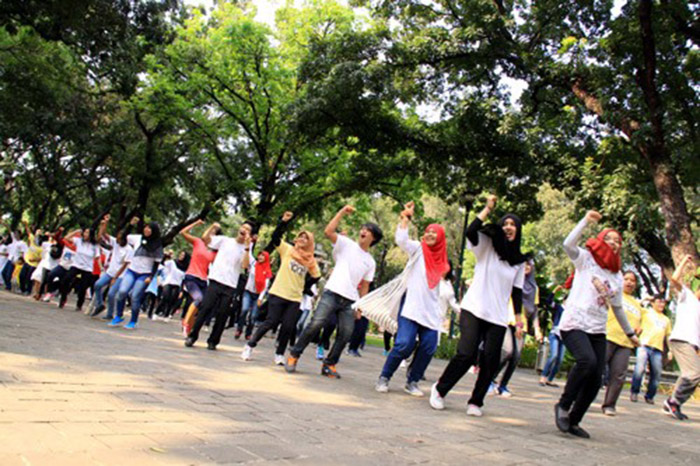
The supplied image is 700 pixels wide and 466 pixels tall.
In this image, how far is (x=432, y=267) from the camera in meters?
6.39

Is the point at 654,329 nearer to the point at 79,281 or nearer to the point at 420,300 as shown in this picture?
the point at 420,300

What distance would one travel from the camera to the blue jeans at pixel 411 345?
6270 mm

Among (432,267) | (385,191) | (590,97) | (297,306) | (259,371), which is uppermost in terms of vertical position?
(590,97)

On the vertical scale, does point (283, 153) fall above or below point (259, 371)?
above

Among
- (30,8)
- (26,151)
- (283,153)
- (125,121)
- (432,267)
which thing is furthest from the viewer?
(26,151)

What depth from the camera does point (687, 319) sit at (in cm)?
793

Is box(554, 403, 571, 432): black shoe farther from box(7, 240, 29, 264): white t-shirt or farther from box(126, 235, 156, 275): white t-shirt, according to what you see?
box(7, 240, 29, 264): white t-shirt

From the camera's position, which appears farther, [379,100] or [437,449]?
[379,100]

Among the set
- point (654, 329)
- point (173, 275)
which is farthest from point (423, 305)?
point (173, 275)

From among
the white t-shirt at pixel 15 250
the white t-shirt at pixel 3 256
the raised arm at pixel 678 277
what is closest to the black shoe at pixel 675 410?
the raised arm at pixel 678 277

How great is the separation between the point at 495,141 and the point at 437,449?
45.5ft

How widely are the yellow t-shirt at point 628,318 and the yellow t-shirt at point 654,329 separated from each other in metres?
0.42

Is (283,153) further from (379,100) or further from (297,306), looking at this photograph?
(297,306)

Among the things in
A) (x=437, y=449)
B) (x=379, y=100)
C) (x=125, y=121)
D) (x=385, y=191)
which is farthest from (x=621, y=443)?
(x=125, y=121)
